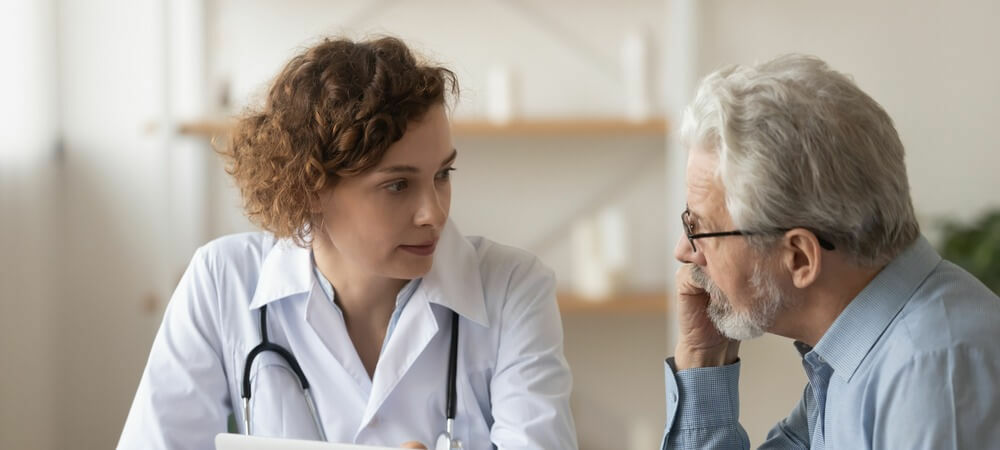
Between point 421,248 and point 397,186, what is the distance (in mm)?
109

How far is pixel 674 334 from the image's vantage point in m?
3.19

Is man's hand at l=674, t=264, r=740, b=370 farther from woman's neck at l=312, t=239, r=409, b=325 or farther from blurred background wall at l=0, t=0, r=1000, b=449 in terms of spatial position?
blurred background wall at l=0, t=0, r=1000, b=449

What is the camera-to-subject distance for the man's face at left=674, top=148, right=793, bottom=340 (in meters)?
1.30

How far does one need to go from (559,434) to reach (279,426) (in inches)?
17.3

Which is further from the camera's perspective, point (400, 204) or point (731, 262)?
point (400, 204)

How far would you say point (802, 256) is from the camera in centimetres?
127

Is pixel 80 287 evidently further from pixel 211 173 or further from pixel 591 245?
pixel 591 245

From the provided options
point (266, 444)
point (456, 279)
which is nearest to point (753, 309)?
point (456, 279)

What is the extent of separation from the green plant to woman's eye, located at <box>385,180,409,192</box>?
75.0 inches

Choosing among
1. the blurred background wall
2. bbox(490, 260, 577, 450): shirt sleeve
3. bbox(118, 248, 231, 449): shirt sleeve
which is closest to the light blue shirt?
bbox(490, 260, 577, 450): shirt sleeve

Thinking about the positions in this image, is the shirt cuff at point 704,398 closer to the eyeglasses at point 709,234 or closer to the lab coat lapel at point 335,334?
the eyeglasses at point 709,234

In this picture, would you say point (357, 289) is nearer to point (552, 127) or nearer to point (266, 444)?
point (266, 444)

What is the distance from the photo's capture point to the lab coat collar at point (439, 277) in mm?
1657

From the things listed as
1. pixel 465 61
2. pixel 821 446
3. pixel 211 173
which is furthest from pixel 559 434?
pixel 211 173
